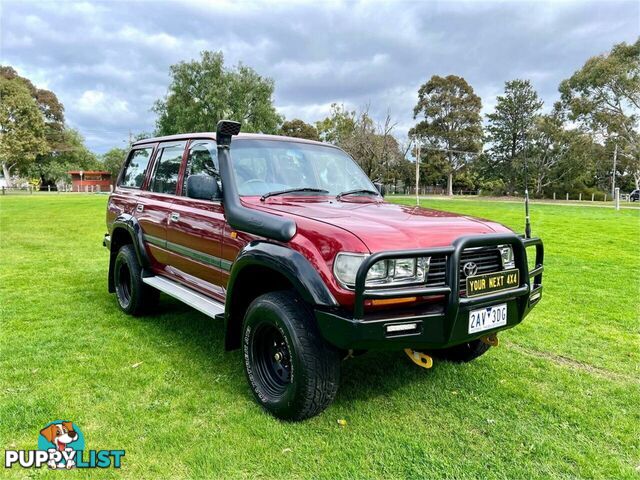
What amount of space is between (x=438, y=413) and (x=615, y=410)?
4.18 feet

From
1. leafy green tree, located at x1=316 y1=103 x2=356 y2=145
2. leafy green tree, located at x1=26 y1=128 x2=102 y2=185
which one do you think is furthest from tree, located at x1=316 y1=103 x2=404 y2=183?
leafy green tree, located at x1=26 y1=128 x2=102 y2=185

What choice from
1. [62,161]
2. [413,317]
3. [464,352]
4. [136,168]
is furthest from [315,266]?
[62,161]

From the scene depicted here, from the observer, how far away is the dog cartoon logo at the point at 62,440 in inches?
105

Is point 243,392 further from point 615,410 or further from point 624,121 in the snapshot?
point 624,121

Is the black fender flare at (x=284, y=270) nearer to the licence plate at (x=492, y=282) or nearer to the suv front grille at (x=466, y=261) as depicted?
the suv front grille at (x=466, y=261)

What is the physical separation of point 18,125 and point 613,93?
195 ft

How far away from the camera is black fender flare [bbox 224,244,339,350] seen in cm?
262

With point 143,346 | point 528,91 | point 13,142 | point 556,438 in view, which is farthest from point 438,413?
point 528,91

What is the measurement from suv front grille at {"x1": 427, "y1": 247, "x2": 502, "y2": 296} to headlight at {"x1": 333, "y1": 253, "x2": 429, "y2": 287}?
55 mm

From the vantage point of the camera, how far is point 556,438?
9.52 ft

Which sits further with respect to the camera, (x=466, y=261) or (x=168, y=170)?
(x=168, y=170)

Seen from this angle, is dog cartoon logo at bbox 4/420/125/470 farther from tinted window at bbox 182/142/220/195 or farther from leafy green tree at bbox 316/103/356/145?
leafy green tree at bbox 316/103/356/145

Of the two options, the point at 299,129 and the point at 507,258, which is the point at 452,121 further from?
the point at 507,258

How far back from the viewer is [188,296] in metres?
4.12
